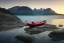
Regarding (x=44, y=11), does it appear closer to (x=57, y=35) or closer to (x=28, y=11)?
(x=28, y=11)

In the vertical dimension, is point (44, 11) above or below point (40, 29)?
above

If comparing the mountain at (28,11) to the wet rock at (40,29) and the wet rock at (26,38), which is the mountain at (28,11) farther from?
the wet rock at (26,38)

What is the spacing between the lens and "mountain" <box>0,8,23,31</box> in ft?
4.54

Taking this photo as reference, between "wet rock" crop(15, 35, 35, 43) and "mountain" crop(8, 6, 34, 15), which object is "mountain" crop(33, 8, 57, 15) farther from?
"wet rock" crop(15, 35, 35, 43)

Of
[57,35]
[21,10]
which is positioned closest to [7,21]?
[21,10]

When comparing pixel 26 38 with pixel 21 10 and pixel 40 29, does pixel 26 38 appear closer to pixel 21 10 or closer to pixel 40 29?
pixel 40 29

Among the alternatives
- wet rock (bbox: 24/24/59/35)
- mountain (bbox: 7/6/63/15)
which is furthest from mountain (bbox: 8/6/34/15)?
wet rock (bbox: 24/24/59/35)

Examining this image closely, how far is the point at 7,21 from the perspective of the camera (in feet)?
4.58

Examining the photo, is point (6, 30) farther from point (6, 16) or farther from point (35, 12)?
point (35, 12)

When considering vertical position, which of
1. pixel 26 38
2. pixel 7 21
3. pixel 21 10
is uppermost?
pixel 21 10

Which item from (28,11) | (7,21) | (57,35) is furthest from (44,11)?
(7,21)

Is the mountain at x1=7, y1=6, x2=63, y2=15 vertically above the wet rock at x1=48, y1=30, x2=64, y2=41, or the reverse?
the mountain at x1=7, y1=6, x2=63, y2=15

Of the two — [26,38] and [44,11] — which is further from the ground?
[44,11]

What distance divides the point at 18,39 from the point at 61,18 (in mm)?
506
